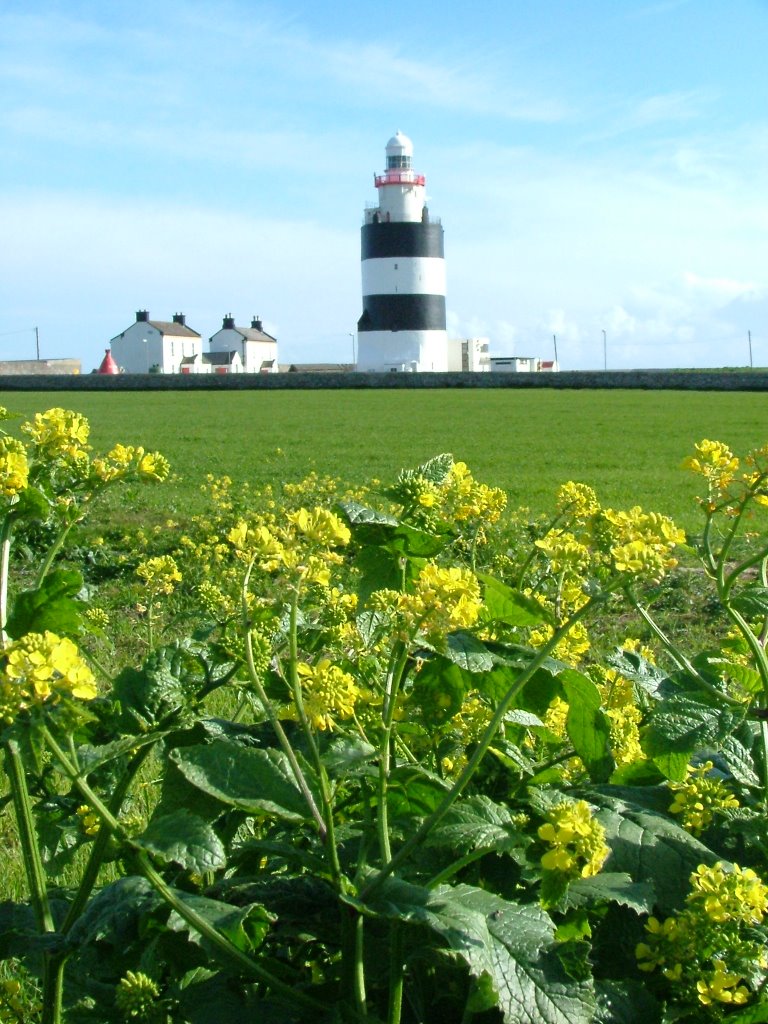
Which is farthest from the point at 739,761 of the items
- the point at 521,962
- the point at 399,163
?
the point at 399,163

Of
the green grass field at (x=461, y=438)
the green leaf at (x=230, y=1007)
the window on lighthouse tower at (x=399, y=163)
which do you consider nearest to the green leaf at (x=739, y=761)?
the green leaf at (x=230, y=1007)

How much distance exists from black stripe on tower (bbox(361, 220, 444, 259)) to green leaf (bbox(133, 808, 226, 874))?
59501mm

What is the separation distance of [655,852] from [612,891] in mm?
149

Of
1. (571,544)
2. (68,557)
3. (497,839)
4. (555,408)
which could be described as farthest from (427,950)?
(555,408)

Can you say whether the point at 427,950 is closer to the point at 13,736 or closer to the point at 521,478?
the point at 13,736

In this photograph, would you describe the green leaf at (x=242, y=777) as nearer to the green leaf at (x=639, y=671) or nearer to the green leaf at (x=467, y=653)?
the green leaf at (x=467, y=653)

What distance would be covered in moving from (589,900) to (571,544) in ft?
1.96

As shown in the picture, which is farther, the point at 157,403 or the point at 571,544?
the point at 157,403

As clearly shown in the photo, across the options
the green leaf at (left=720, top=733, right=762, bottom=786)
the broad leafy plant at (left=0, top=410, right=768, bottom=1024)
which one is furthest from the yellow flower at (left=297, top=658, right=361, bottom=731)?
the green leaf at (left=720, top=733, right=762, bottom=786)

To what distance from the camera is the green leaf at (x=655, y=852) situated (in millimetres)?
1507

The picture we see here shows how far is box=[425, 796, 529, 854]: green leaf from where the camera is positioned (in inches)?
53.6

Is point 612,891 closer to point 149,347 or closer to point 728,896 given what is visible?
point 728,896

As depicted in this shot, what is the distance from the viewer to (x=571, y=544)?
181 centimetres

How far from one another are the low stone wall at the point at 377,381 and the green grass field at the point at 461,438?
11739 millimetres
